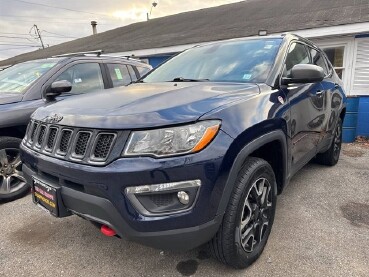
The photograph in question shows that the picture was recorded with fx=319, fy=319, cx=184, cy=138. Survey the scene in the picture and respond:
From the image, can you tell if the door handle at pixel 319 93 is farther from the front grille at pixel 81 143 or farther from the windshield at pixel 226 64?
the front grille at pixel 81 143

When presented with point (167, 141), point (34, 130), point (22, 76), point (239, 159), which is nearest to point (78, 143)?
point (167, 141)

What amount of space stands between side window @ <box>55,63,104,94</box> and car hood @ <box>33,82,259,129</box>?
5.99ft

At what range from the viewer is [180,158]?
1.83 m

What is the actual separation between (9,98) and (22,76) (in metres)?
0.74

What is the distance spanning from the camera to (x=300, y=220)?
10.3ft

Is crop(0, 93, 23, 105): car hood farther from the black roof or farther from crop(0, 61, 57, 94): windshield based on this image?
the black roof

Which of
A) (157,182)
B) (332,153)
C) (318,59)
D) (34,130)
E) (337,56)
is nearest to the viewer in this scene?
(157,182)

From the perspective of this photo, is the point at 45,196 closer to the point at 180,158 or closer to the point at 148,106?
the point at 148,106

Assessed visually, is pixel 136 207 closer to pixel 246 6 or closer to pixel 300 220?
pixel 300 220

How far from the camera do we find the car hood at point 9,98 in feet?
12.2

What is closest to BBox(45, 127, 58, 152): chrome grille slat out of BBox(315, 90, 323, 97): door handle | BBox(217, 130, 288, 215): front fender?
BBox(217, 130, 288, 215): front fender

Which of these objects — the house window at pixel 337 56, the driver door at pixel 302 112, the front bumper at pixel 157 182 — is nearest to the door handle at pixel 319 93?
the driver door at pixel 302 112

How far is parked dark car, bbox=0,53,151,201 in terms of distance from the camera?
146 inches

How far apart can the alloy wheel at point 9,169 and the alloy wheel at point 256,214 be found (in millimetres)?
2738
